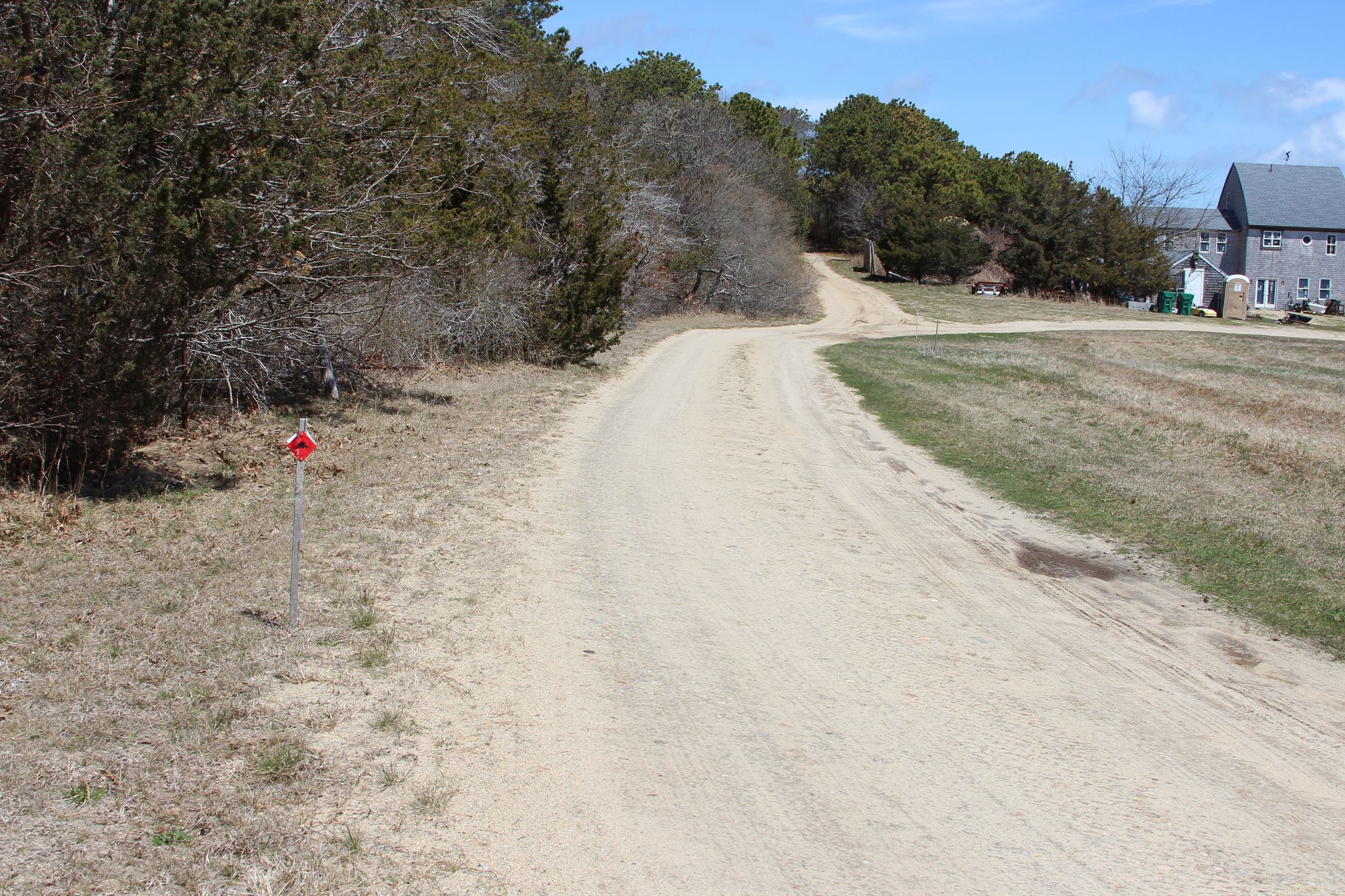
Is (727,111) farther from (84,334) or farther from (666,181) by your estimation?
(84,334)

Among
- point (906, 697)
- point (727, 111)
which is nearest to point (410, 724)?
point (906, 697)

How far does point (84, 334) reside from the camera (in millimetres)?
9547

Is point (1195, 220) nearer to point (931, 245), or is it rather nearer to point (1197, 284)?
point (1197, 284)

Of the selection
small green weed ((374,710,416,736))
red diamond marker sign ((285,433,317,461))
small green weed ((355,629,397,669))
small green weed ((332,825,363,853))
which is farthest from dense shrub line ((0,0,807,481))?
small green weed ((332,825,363,853))

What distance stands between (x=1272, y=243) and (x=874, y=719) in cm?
7407

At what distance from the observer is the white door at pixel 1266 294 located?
69312 mm

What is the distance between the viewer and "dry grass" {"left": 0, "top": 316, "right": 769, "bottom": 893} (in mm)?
4695

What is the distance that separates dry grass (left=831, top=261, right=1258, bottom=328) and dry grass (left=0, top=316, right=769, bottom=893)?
1668 inches

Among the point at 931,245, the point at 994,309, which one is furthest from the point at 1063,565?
the point at 931,245

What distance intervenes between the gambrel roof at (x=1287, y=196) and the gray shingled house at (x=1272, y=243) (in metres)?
0.04

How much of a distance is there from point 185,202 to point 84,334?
1.50 metres

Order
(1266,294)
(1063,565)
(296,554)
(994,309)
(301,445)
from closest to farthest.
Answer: (296,554), (301,445), (1063,565), (994,309), (1266,294)

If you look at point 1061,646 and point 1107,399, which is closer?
point 1061,646

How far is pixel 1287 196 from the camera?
229ft
